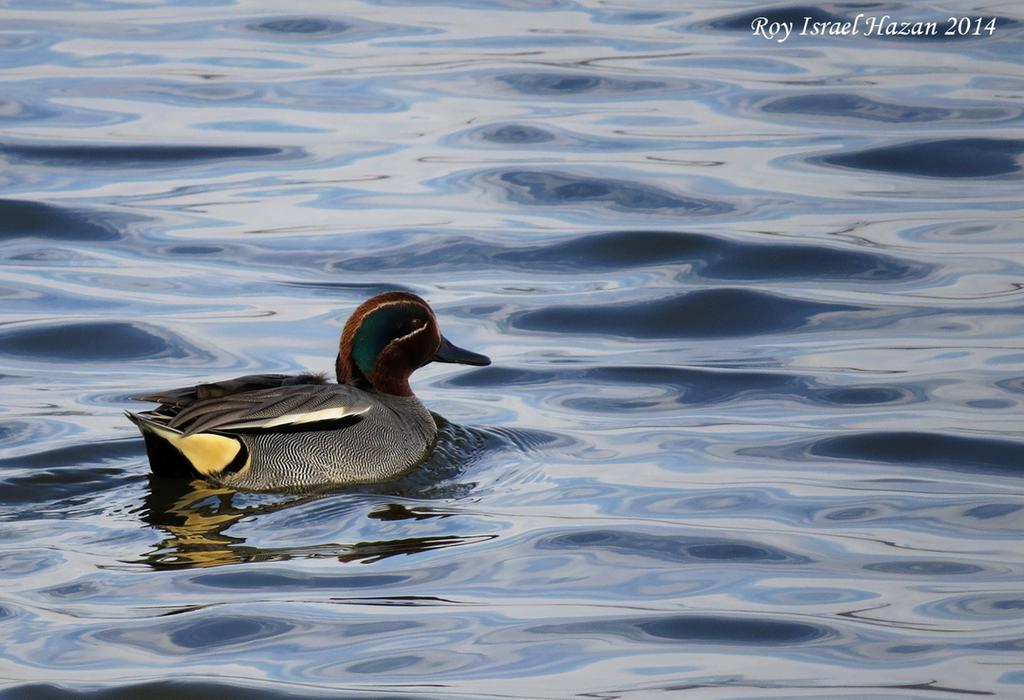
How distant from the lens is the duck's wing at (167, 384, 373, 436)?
8.53 meters

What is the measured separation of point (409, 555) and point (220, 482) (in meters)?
1.48

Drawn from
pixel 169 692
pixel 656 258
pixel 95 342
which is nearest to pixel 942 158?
pixel 656 258

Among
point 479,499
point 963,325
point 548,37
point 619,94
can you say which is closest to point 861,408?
point 963,325

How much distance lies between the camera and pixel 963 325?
11.6 m

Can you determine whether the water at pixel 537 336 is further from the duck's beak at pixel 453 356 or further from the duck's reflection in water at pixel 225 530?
the duck's beak at pixel 453 356

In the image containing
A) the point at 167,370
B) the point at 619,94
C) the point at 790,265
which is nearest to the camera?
the point at 167,370

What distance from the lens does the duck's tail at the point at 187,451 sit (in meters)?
8.37

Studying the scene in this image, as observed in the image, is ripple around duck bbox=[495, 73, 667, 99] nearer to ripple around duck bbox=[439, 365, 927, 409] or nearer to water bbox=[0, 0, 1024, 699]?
water bbox=[0, 0, 1024, 699]

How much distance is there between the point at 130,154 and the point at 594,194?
13.7 ft

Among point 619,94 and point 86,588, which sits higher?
point 619,94

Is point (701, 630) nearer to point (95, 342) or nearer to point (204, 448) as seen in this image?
point (204, 448)

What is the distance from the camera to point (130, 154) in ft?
51.9

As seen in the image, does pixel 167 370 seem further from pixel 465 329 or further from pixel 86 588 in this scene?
pixel 86 588

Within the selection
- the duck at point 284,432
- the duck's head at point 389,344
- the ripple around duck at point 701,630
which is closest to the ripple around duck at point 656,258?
the duck's head at point 389,344
